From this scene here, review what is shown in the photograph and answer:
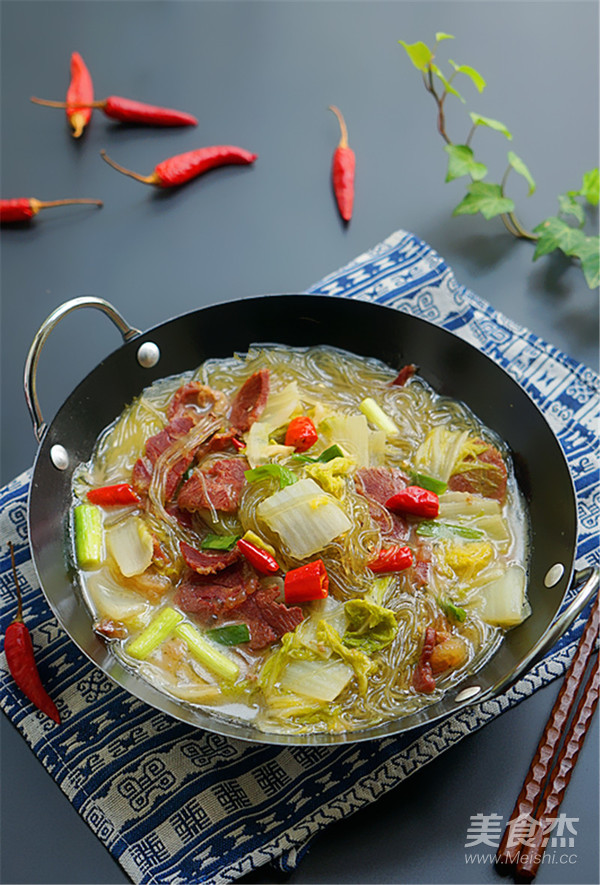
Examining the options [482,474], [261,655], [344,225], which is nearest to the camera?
[261,655]

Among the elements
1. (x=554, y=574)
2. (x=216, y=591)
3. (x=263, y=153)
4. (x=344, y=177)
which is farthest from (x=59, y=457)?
(x=263, y=153)

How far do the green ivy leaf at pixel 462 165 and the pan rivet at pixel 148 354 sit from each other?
2230mm

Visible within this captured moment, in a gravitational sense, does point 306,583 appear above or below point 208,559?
above

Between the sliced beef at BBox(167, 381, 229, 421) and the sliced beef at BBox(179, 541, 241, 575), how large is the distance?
2.75ft

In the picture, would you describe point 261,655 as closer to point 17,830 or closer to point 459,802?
point 459,802

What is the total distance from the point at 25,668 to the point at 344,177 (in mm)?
3779

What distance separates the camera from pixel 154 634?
3.46m

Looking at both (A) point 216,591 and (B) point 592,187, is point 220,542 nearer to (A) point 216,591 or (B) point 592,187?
(A) point 216,591

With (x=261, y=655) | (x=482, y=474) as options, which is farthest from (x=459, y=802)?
(x=482, y=474)

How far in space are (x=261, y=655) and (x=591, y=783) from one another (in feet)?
5.29

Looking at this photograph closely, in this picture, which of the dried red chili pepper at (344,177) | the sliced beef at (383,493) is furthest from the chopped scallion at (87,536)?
the dried red chili pepper at (344,177)

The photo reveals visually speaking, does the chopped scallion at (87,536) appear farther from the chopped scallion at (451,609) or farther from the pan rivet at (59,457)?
the chopped scallion at (451,609)

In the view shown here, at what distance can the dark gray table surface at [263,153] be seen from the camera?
5.16 metres

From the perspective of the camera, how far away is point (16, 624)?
366 cm
